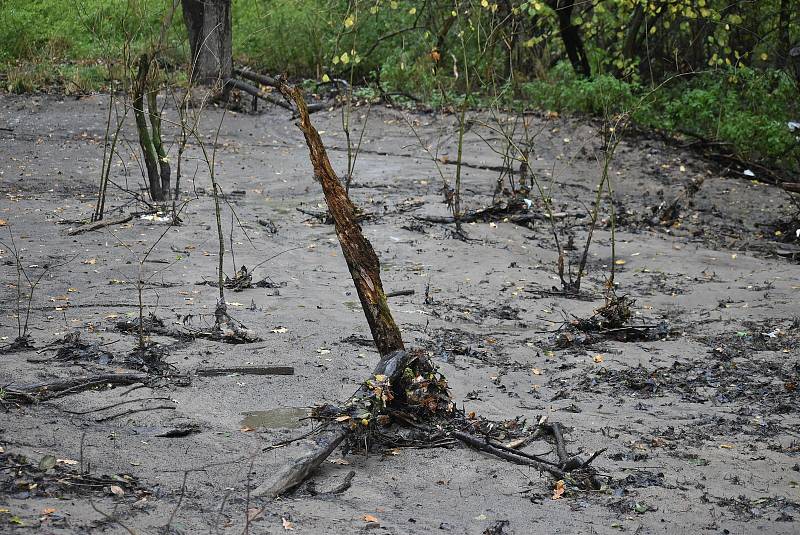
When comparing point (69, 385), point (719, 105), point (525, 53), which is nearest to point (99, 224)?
point (69, 385)

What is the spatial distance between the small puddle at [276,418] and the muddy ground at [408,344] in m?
0.02

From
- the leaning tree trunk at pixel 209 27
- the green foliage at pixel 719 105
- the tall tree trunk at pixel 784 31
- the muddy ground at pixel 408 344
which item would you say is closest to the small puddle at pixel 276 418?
the muddy ground at pixel 408 344

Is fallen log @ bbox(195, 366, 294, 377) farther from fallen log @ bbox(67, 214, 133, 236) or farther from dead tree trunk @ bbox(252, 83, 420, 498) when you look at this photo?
fallen log @ bbox(67, 214, 133, 236)

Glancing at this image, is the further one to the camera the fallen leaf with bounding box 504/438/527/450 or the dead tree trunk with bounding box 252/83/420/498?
the dead tree trunk with bounding box 252/83/420/498

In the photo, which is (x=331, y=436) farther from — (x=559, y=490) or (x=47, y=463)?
(x=47, y=463)

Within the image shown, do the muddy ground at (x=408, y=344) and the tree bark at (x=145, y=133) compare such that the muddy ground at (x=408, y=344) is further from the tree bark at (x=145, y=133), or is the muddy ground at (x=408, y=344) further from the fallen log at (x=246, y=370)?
the tree bark at (x=145, y=133)

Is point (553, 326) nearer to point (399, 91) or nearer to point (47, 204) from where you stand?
point (47, 204)

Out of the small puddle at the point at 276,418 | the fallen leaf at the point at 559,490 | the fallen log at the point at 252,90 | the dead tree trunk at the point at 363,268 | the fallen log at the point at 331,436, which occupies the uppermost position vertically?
the fallen log at the point at 252,90

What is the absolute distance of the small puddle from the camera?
4.62m

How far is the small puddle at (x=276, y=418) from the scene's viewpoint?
15.1 ft

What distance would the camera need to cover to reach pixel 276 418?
4723mm

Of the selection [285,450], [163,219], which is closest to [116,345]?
[285,450]

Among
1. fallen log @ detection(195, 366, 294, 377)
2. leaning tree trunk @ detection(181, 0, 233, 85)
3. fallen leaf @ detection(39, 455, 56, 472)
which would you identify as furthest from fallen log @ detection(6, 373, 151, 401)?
leaning tree trunk @ detection(181, 0, 233, 85)

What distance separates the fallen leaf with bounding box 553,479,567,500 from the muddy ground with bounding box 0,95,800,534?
0.04 m
